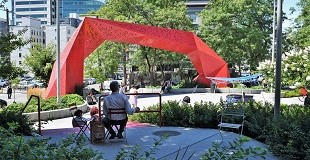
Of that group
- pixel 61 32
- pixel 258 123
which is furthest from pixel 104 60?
pixel 61 32

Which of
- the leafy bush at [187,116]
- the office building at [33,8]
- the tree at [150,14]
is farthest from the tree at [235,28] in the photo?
the office building at [33,8]

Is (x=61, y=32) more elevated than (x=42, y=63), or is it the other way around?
(x=61, y=32)

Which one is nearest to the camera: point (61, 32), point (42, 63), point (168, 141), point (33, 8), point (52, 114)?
point (168, 141)

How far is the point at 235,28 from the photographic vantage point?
37.6m

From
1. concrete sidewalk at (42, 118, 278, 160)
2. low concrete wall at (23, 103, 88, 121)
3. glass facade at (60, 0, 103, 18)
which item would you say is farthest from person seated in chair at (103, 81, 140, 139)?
glass facade at (60, 0, 103, 18)

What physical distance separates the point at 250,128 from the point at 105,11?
2844 centimetres

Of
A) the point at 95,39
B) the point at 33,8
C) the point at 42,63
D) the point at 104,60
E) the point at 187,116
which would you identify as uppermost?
the point at 33,8

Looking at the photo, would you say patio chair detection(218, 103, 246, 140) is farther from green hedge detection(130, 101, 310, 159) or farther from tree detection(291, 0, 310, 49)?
tree detection(291, 0, 310, 49)

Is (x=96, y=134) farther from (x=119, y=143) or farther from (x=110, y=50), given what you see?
(x=110, y=50)

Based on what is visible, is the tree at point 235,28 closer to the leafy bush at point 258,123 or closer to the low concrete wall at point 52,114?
the low concrete wall at point 52,114

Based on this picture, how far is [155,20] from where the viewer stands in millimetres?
35781

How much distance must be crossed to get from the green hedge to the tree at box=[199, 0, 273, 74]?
2533 centimetres

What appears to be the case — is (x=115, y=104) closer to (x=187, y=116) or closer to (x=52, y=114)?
(x=187, y=116)

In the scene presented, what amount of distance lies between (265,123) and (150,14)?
28.2 meters
